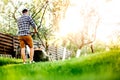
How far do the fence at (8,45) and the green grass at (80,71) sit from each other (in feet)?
18.0

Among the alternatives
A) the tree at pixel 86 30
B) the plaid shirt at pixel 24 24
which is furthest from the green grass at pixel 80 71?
the tree at pixel 86 30

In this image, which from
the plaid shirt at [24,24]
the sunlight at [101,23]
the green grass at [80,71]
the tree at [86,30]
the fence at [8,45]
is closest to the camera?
the green grass at [80,71]

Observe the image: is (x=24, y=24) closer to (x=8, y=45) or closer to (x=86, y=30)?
(x=8, y=45)

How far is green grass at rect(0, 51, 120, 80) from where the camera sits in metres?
3.61

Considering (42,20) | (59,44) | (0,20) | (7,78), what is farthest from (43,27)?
(7,78)

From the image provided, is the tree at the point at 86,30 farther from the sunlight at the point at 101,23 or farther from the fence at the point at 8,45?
the fence at the point at 8,45

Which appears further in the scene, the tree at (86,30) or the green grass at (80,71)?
the tree at (86,30)

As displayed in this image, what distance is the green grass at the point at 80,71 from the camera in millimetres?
3607

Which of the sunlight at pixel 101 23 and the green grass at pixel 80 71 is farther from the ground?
the sunlight at pixel 101 23

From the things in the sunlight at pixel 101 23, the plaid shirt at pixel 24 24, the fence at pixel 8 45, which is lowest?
the fence at pixel 8 45

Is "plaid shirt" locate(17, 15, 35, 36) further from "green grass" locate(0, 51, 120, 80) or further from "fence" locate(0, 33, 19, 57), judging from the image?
"fence" locate(0, 33, 19, 57)

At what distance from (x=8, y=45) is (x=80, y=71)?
22.4ft

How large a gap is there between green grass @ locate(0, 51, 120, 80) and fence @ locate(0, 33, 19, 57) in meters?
5.50

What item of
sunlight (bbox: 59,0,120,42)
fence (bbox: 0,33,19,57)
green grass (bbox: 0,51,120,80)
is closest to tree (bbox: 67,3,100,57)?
sunlight (bbox: 59,0,120,42)
